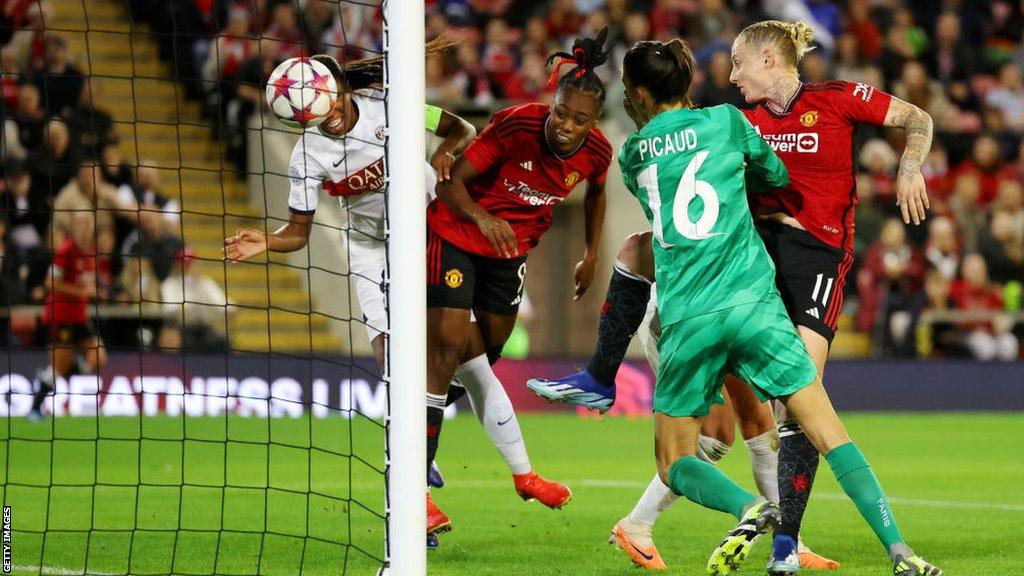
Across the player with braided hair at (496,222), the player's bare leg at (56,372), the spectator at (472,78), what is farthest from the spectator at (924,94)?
the player with braided hair at (496,222)

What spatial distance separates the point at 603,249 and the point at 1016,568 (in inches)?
468

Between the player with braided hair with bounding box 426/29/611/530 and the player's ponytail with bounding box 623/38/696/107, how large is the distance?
78 cm

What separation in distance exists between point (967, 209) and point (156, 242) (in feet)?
31.0

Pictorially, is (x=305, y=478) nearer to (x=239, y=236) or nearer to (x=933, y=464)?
(x=239, y=236)

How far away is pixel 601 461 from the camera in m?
10.9

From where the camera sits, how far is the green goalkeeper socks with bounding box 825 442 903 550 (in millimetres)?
5238

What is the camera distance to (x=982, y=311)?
53.7ft

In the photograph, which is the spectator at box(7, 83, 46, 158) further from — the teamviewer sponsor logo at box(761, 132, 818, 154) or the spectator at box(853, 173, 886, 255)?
the teamviewer sponsor logo at box(761, 132, 818, 154)

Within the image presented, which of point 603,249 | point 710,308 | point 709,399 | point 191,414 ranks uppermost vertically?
point 710,308

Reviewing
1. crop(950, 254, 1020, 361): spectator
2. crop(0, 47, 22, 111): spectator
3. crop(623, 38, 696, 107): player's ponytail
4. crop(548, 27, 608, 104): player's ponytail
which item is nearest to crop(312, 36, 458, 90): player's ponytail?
crop(548, 27, 608, 104): player's ponytail

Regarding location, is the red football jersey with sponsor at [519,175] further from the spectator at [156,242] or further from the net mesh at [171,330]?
the spectator at [156,242]

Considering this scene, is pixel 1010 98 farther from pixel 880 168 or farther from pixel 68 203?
pixel 68 203

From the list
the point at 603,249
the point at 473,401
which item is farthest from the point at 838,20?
the point at 473,401

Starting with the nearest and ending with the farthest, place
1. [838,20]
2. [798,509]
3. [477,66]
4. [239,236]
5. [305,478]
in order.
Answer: [798,509] < [239,236] < [305,478] < [477,66] < [838,20]
